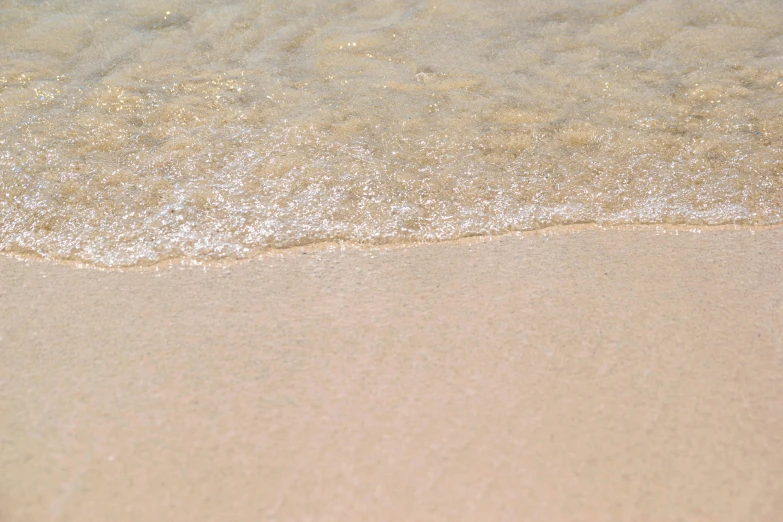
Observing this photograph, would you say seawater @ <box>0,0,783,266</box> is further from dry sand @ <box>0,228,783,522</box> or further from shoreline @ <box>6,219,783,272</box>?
dry sand @ <box>0,228,783,522</box>

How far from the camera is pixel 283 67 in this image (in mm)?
2326

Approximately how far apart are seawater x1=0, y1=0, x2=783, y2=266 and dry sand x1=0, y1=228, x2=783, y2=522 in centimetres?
15

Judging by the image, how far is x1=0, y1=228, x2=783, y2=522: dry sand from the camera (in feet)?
3.14

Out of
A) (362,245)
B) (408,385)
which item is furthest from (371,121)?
(408,385)

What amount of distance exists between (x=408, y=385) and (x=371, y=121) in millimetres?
1041

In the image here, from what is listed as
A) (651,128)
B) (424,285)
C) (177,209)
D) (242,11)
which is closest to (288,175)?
(177,209)

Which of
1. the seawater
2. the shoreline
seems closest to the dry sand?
the shoreline

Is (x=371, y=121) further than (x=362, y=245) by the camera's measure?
Yes

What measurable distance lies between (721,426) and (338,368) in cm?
62

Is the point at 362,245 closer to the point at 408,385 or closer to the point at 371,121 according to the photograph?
the point at 408,385

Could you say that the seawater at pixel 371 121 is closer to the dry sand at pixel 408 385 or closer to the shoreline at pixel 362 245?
the shoreline at pixel 362 245

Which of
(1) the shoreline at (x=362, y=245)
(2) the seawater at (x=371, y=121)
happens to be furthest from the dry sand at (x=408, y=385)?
(2) the seawater at (x=371, y=121)

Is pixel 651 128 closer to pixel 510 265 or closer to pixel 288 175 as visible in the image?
pixel 510 265

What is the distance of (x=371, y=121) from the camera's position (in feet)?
6.41
